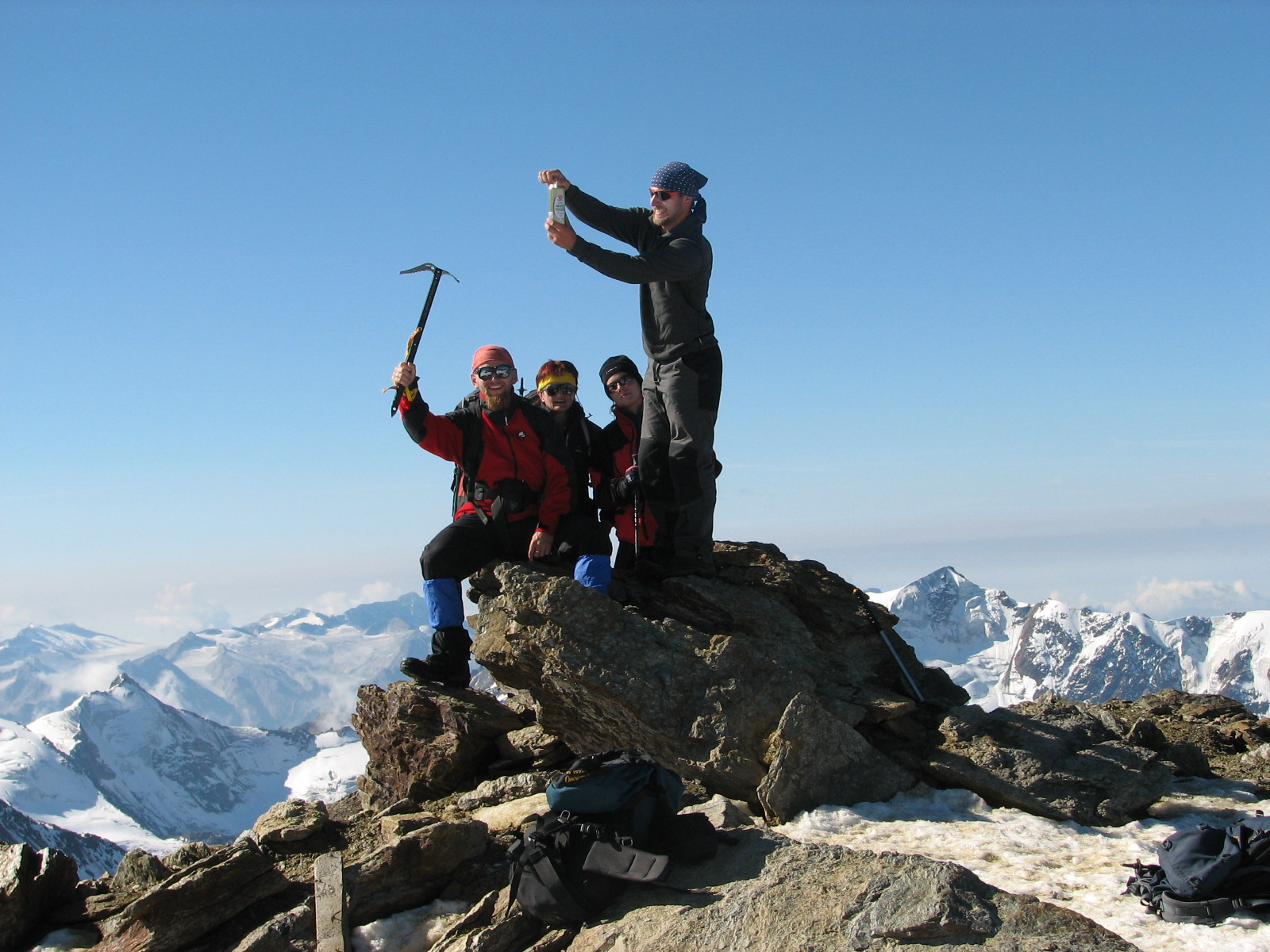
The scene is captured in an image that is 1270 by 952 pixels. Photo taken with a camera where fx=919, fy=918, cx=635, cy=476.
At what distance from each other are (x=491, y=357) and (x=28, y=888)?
6.90 meters

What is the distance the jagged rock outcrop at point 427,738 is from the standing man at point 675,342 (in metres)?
3.34

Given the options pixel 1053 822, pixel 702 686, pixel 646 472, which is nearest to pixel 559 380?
pixel 646 472

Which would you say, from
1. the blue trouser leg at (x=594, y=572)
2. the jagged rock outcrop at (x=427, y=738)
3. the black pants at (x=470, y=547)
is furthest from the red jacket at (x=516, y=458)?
the jagged rock outcrop at (x=427, y=738)

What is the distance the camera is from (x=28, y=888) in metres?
8.27

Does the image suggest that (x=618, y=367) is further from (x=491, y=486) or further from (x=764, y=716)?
(x=764, y=716)

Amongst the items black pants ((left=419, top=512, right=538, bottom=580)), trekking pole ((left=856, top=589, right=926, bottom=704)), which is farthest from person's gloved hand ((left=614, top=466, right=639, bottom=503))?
trekking pole ((left=856, top=589, right=926, bottom=704))

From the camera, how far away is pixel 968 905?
5.97 meters

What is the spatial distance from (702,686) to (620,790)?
2.27 m

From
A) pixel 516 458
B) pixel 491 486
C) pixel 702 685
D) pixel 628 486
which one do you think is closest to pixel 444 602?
pixel 491 486

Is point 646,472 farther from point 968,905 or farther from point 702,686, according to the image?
point 968,905

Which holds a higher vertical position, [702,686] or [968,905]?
[702,686]

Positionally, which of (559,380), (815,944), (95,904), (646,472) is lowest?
(95,904)

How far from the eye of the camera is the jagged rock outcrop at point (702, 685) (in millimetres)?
8688

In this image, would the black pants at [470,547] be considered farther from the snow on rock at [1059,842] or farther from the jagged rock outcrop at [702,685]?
the snow on rock at [1059,842]
